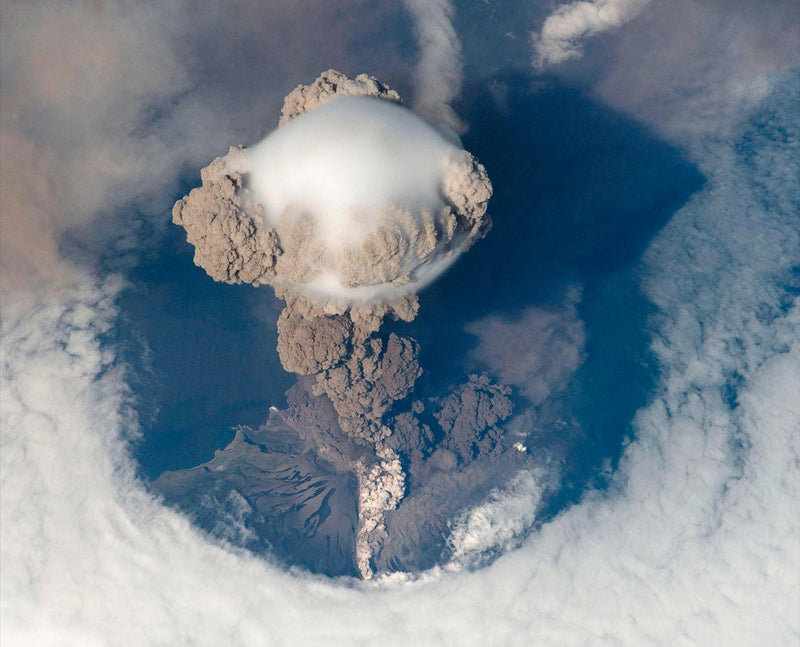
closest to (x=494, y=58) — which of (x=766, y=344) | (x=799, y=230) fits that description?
Result: (x=799, y=230)

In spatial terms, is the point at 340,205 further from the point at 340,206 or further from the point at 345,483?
the point at 345,483

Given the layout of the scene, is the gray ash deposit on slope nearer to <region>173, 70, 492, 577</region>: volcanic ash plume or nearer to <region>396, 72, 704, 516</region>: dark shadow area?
<region>396, 72, 704, 516</region>: dark shadow area

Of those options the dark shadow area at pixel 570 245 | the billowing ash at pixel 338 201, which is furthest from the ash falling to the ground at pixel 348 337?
the dark shadow area at pixel 570 245

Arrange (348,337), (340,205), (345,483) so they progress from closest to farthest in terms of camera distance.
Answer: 1. (340,205)
2. (348,337)
3. (345,483)

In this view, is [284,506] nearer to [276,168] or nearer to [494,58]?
[276,168]

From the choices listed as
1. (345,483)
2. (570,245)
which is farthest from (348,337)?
(570,245)

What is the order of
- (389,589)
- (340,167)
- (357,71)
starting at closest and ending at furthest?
(340,167) < (357,71) < (389,589)
